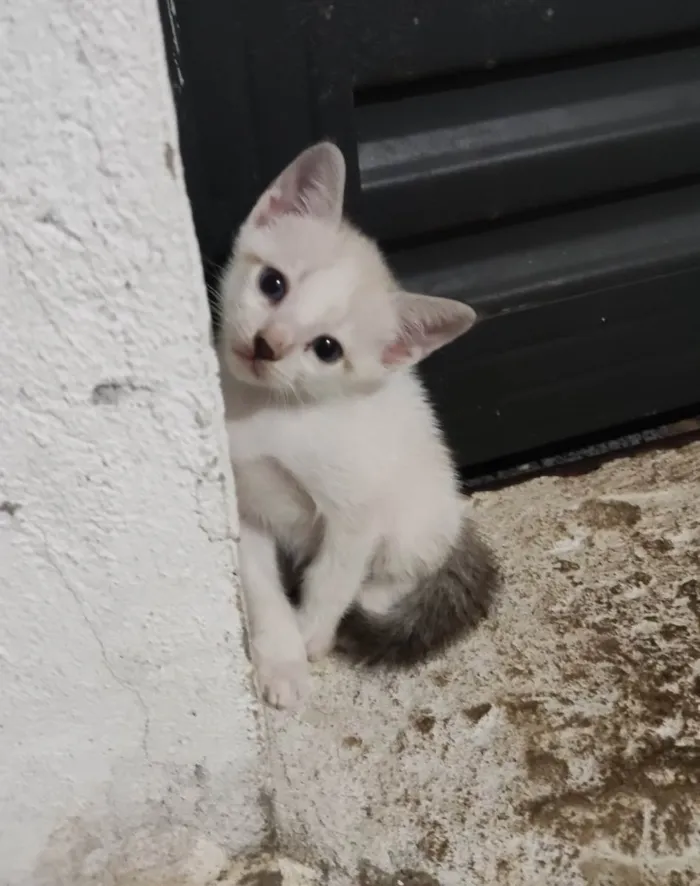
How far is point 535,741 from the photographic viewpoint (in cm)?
96

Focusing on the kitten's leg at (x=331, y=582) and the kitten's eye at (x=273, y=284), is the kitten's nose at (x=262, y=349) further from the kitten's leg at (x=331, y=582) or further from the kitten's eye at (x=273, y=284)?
the kitten's leg at (x=331, y=582)

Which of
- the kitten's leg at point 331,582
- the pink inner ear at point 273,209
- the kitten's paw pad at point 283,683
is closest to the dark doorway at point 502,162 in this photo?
the pink inner ear at point 273,209

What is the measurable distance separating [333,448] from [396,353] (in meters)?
0.13

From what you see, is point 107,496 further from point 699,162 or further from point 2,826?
point 699,162

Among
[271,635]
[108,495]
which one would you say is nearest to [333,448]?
[271,635]

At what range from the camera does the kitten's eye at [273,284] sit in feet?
2.98

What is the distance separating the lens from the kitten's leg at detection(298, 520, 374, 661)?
3.31 feet

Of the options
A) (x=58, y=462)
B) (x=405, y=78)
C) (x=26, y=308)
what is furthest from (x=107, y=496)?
(x=405, y=78)

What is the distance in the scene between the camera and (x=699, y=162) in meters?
1.19

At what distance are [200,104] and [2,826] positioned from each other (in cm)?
72

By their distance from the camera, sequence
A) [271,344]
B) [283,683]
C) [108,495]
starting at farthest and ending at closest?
[283,683]
[271,344]
[108,495]

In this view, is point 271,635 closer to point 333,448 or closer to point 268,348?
point 333,448

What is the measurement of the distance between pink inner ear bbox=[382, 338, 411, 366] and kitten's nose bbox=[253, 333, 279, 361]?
14 cm

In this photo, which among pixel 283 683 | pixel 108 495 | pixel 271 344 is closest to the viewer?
pixel 108 495
